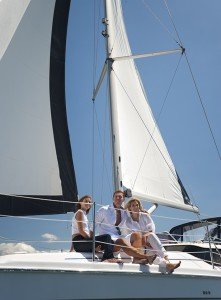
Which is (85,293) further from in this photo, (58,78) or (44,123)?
(58,78)

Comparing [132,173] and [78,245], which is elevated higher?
[132,173]

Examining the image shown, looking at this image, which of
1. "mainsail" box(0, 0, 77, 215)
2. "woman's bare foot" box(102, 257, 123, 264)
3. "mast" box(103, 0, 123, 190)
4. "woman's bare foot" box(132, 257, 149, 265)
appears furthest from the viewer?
"mast" box(103, 0, 123, 190)

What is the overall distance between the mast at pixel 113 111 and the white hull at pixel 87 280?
310cm

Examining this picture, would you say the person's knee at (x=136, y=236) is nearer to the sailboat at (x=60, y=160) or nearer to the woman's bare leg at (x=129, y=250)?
A: the woman's bare leg at (x=129, y=250)

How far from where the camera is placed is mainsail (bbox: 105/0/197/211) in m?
9.07

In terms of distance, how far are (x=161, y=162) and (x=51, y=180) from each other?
3.96 meters

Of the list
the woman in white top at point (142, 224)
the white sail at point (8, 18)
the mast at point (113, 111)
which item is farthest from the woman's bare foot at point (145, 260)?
Result: the white sail at point (8, 18)

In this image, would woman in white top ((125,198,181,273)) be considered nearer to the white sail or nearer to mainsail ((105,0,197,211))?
mainsail ((105,0,197,211))

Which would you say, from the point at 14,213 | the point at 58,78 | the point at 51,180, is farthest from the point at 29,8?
the point at 14,213

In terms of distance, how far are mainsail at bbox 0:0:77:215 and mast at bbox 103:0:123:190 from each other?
1.47 m

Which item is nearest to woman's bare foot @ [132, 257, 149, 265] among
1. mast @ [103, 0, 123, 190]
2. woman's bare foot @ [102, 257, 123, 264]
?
woman's bare foot @ [102, 257, 123, 264]

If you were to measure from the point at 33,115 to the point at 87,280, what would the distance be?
3.26 meters

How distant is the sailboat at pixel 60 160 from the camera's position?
196 inches

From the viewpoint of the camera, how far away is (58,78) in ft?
26.7
